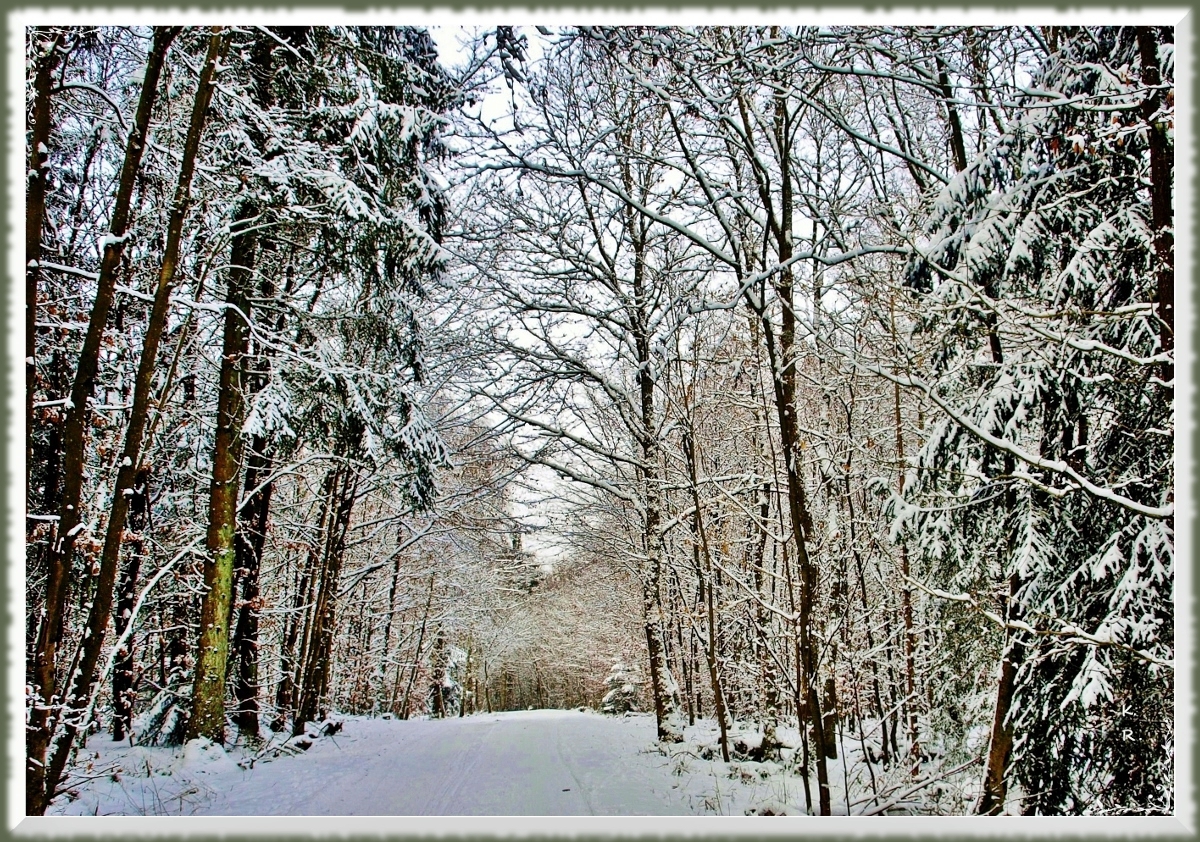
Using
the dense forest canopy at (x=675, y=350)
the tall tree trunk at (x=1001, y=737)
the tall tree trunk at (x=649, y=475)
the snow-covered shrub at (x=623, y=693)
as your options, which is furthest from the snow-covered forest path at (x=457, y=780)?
the snow-covered shrub at (x=623, y=693)

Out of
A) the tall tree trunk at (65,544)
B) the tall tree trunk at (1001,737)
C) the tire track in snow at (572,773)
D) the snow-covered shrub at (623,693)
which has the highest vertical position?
the tall tree trunk at (65,544)

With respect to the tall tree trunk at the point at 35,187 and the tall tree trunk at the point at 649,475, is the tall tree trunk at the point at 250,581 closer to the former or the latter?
the tall tree trunk at the point at 649,475

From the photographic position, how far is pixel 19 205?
2512 millimetres

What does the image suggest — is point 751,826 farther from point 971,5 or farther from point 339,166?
point 339,166

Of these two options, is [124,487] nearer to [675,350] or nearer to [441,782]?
[675,350]

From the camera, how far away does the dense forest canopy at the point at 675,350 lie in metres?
3.25

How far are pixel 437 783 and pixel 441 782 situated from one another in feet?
0.19

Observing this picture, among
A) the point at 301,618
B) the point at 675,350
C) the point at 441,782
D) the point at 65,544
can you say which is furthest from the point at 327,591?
the point at 65,544

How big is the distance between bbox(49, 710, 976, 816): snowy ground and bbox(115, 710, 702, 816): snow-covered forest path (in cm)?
1

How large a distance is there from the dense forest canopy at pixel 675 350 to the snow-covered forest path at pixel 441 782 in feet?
3.28

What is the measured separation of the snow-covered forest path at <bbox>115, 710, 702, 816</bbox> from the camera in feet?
16.9

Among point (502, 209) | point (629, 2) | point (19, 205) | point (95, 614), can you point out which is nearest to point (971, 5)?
point (629, 2)

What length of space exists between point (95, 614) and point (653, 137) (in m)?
6.94

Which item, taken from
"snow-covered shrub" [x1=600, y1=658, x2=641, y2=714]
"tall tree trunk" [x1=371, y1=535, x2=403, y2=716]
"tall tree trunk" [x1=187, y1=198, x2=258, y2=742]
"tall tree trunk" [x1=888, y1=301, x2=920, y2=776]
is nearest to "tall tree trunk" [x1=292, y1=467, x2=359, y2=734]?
"tall tree trunk" [x1=187, y1=198, x2=258, y2=742]
